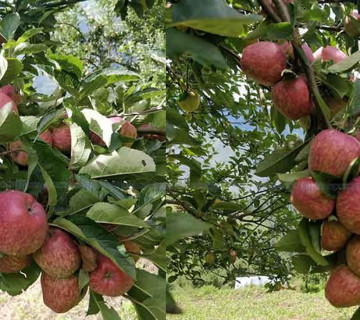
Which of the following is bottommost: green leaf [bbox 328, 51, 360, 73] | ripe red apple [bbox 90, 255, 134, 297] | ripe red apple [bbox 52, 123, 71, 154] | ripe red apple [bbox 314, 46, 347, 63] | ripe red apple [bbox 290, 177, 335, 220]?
ripe red apple [bbox 90, 255, 134, 297]

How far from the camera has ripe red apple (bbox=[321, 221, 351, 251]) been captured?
0.31 m

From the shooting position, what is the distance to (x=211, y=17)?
6.2 inches

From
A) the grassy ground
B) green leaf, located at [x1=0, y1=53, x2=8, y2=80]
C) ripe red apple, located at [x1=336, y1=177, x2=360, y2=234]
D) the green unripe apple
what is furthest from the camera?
the grassy ground

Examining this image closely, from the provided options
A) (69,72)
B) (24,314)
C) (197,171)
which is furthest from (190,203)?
(24,314)

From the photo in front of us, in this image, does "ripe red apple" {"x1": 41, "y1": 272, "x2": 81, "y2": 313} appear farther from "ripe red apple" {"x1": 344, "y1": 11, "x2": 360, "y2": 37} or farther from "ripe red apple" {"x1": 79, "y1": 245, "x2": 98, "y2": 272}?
"ripe red apple" {"x1": 344, "y1": 11, "x2": 360, "y2": 37}

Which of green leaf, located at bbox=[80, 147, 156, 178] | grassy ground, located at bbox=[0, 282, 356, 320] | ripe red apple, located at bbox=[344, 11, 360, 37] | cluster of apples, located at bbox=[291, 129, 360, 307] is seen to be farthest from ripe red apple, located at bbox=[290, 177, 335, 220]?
grassy ground, located at bbox=[0, 282, 356, 320]

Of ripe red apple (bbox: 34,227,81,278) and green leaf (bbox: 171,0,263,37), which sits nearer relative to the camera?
green leaf (bbox: 171,0,263,37)

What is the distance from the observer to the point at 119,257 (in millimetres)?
313

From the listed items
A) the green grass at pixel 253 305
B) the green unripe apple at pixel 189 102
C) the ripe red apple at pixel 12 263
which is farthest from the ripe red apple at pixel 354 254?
the green grass at pixel 253 305

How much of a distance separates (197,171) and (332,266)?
177 mm

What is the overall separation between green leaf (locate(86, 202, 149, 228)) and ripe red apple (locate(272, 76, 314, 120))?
5.1 inches

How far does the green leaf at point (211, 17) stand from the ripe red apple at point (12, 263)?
8.9 inches

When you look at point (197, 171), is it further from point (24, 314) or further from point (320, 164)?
point (24, 314)

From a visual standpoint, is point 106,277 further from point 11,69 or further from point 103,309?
point 11,69
